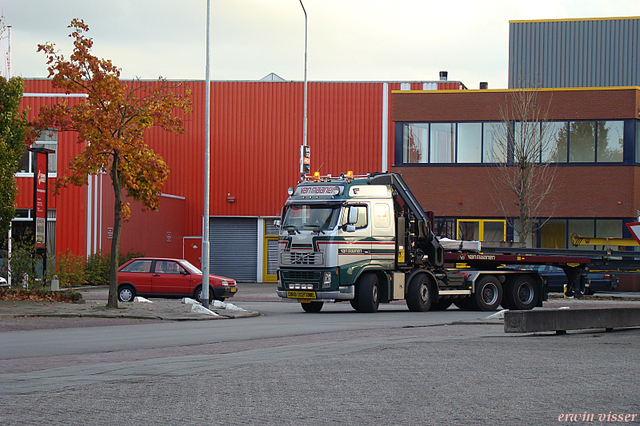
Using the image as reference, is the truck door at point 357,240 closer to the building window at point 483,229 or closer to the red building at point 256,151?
the building window at point 483,229

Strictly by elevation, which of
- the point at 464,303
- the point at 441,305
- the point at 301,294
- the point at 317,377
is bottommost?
the point at 441,305

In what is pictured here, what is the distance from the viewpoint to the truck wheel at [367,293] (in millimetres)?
20266

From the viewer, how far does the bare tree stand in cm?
3475

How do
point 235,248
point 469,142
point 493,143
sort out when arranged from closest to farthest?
point 493,143 → point 469,142 → point 235,248

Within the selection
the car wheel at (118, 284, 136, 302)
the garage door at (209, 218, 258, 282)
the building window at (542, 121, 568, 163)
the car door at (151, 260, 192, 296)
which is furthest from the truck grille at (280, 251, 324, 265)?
the garage door at (209, 218, 258, 282)

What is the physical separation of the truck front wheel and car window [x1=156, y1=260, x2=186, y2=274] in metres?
7.31

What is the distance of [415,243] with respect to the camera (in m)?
21.4

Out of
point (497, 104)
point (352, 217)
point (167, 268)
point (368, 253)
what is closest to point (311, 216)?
point (352, 217)

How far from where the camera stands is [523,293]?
76.3 feet

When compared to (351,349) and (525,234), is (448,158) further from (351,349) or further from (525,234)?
(351,349)

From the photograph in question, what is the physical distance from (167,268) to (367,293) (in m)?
7.99

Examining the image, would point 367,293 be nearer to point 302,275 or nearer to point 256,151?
point 302,275

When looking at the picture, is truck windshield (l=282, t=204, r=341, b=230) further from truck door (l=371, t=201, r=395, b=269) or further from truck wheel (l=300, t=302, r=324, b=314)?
truck wheel (l=300, t=302, r=324, b=314)

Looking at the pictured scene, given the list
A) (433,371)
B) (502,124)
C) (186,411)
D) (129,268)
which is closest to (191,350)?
(433,371)
